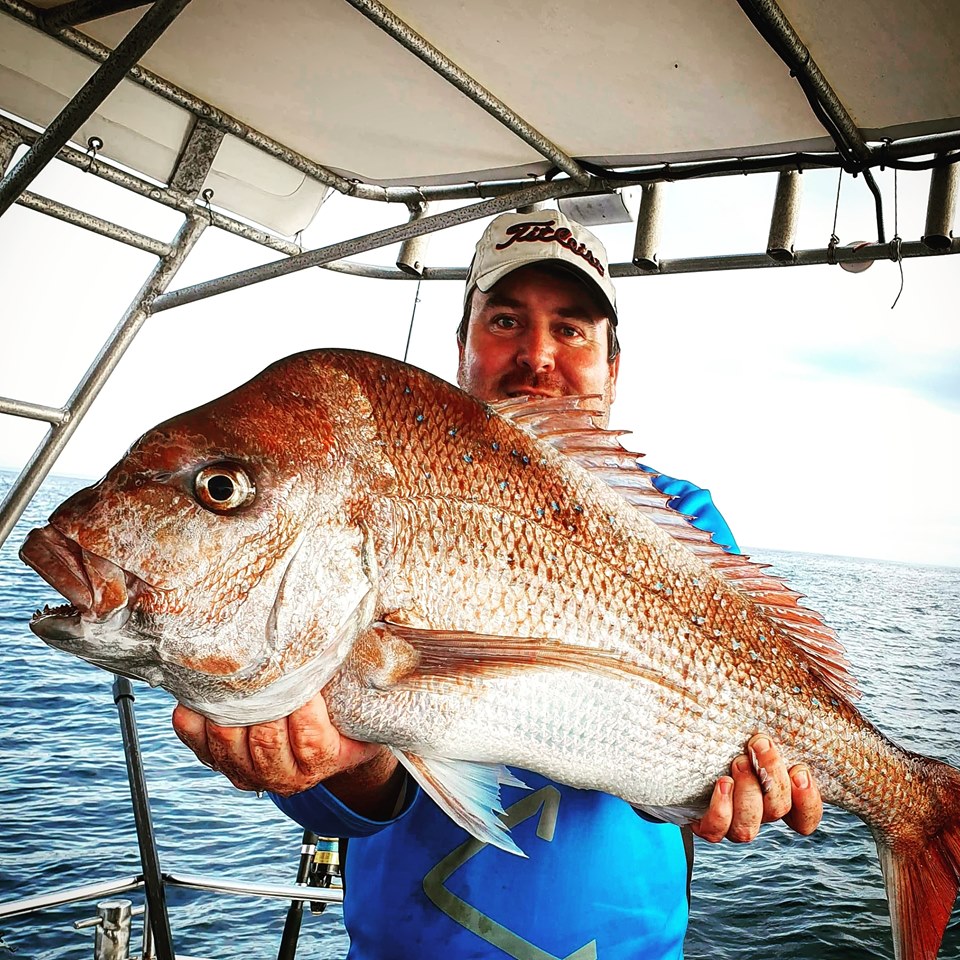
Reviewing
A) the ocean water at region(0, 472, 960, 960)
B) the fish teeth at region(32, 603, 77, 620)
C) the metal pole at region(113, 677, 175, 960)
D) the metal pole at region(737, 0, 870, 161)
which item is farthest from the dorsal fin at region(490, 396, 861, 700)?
the ocean water at region(0, 472, 960, 960)

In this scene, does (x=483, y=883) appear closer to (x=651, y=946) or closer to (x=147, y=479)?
(x=651, y=946)

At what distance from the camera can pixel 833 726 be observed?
5.25ft

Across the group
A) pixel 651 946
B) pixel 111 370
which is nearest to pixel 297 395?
pixel 651 946

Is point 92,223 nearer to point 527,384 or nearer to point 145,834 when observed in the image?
point 527,384

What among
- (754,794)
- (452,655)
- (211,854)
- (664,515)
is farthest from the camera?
(211,854)

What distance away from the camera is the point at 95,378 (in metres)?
3.28

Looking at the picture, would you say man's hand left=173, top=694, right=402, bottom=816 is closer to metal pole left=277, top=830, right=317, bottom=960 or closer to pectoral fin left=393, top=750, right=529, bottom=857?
pectoral fin left=393, top=750, right=529, bottom=857

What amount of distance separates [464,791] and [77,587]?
0.67 m

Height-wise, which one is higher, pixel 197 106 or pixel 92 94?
pixel 197 106

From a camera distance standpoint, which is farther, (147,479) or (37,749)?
(37,749)

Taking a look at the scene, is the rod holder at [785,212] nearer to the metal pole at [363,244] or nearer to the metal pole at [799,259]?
the metal pole at [799,259]

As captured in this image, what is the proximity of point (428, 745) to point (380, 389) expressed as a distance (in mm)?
593

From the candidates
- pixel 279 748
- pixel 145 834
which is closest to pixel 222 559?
pixel 279 748

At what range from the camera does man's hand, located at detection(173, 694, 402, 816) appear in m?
1.31
